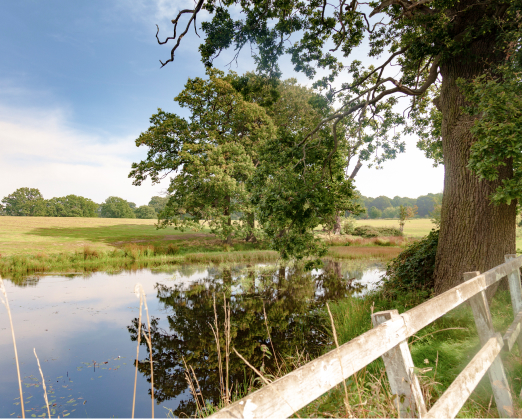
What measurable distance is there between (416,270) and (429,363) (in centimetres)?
478

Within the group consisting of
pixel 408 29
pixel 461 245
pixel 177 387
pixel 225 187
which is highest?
pixel 408 29

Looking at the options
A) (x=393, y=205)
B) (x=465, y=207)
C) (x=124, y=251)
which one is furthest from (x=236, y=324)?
(x=393, y=205)

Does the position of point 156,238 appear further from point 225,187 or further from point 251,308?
point 251,308

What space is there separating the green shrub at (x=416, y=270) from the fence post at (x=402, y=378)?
8.00m

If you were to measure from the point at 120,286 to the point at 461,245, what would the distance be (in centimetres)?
1370

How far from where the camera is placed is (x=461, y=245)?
280 inches

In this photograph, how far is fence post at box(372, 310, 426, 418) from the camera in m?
1.57

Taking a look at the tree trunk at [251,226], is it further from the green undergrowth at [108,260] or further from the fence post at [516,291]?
the fence post at [516,291]

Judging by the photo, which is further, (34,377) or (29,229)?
(29,229)

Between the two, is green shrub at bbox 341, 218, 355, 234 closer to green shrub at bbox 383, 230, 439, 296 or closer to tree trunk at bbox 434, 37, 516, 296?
green shrub at bbox 383, 230, 439, 296

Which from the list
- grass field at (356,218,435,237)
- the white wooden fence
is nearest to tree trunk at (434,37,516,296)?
the white wooden fence

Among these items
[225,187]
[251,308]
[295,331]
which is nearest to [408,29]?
[295,331]

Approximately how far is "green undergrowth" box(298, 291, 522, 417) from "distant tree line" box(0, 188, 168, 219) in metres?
76.8

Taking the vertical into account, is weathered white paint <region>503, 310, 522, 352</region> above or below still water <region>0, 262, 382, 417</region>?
above
